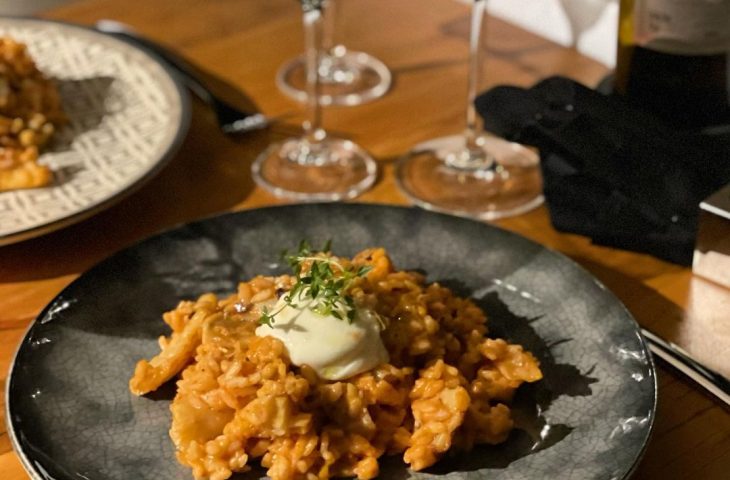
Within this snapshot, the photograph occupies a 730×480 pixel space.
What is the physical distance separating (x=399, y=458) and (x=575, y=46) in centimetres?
108

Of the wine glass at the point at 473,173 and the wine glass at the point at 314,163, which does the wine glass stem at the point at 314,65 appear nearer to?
the wine glass at the point at 314,163

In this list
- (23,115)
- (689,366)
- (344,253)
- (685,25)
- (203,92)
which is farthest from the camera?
(203,92)

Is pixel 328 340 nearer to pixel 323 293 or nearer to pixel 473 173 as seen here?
pixel 323 293

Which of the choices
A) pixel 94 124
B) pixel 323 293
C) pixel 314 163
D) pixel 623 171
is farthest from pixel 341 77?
pixel 323 293

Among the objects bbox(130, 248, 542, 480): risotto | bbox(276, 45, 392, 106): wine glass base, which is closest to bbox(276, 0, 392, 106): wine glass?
bbox(276, 45, 392, 106): wine glass base

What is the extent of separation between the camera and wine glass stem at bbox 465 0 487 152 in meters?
1.29

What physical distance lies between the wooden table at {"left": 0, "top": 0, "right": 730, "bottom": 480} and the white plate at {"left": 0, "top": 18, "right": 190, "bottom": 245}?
0.05 metres

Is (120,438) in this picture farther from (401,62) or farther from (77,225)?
(401,62)

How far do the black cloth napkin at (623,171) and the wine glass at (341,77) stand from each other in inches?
12.8

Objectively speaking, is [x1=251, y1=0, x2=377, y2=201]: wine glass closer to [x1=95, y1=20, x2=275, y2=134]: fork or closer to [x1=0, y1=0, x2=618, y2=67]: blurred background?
[x1=95, y1=20, x2=275, y2=134]: fork

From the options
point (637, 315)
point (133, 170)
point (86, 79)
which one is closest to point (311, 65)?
point (133, 170)

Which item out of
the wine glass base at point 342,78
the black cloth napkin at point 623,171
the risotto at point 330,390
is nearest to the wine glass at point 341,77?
the wine glass base at point 342,78

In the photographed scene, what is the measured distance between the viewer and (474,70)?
1344mm

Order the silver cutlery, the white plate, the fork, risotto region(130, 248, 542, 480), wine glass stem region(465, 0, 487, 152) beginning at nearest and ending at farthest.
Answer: risotto region(130, 248, 542, 480), the silver cutlery, the white plate, wine glass stem region(465, 0, 487, 152), the fork
